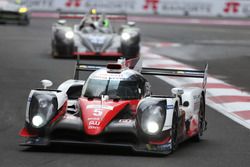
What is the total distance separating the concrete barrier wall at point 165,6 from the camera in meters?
46.8

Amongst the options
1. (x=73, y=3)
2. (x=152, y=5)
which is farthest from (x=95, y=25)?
(x=152, y=5)

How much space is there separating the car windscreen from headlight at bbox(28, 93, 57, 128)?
53cm

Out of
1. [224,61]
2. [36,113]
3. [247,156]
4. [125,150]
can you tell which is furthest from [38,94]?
[224,61]

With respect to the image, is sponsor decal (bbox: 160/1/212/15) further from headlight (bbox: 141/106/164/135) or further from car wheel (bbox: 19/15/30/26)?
headlight (bbox: 141/106/164/135)

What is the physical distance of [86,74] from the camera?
20.1 meters

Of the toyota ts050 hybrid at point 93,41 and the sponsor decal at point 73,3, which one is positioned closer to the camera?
the toyota ts050 hybrid at point 93,41

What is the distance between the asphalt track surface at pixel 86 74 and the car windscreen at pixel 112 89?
0.68 metres

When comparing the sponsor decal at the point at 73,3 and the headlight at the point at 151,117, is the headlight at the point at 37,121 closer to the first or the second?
the headlight at the point at 151,117

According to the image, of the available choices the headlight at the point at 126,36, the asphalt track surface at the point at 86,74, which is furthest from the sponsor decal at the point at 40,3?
the headlight at the point at 126,36

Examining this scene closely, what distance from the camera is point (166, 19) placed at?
149ft

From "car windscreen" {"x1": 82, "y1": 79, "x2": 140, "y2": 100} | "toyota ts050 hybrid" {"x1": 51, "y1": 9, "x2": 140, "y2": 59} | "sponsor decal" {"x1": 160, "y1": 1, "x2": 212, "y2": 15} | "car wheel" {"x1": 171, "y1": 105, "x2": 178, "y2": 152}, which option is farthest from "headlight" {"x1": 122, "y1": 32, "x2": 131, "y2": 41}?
"sponsor decal" {"x1": 160, "y1": 1, "x2": 212, "y2": 15}

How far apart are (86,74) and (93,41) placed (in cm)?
317

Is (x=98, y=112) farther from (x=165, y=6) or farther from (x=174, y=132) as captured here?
(x=165, y=6)

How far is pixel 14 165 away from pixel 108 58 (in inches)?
597
